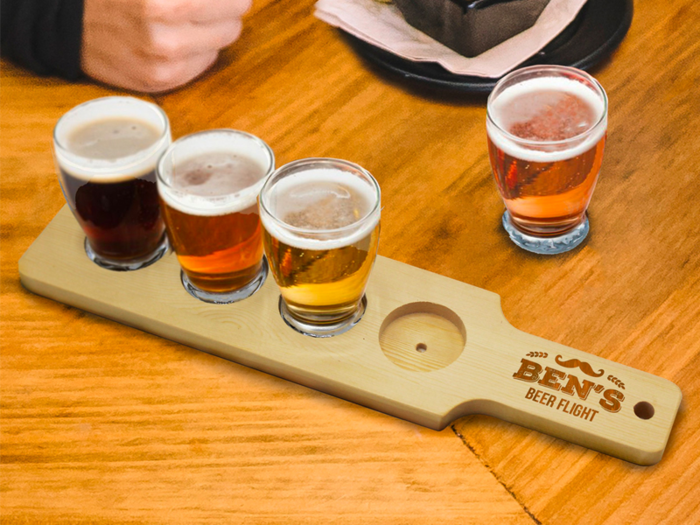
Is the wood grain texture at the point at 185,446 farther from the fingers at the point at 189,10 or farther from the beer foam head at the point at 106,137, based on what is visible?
the fingers at the point at 189,10

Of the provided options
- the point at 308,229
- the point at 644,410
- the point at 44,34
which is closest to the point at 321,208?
the point at 308,229

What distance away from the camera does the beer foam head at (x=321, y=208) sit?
907mm

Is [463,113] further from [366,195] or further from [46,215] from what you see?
[46,215]

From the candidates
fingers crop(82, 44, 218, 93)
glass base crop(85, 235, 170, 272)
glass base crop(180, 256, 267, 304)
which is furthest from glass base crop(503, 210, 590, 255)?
fingers crop(82, 44, 218, 93)

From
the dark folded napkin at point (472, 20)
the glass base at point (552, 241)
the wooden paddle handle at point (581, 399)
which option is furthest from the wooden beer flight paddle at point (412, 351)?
the dark folded napkin at point (472, 20)

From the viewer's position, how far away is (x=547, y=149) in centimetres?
99

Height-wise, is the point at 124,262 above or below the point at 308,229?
below

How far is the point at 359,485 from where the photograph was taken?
2.96ft

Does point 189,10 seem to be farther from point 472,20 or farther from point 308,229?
point 308,229

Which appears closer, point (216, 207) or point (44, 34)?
point (216, 207)

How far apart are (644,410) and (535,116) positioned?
385 mm

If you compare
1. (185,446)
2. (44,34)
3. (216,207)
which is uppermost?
(216,207)

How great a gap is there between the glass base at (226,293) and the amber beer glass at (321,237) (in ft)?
0.19

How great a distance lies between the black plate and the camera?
4.22ft
